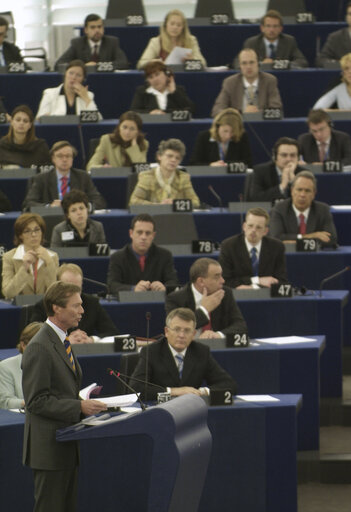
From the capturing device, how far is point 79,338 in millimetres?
5770

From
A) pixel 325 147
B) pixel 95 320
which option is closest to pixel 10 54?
pixel 325 147

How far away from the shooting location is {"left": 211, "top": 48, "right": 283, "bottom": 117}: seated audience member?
8.70m

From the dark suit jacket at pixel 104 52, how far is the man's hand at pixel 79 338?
3939 mm

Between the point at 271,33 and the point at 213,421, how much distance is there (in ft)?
16.0

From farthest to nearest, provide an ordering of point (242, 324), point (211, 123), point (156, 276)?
point (211, 123) → point (156, 276) → point (242, 324)

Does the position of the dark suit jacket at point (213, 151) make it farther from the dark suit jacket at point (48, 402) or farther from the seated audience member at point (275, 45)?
the dark suit jacket at point (48, 402)

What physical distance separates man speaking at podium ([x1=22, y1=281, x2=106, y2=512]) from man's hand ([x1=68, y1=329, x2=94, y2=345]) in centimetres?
178

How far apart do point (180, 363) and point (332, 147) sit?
3039 millimetres

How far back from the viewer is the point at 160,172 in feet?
24.6

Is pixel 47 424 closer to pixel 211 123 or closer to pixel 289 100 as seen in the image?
pixel 211 123

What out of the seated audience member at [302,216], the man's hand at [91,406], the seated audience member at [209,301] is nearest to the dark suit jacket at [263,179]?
the seated audience member at [302,216]

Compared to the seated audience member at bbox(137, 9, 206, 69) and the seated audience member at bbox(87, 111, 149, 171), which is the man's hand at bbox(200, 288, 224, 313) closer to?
the seated audience member at bbox(87, 111, 149, 171)

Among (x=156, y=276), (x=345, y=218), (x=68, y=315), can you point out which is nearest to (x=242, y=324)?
(x=156, y=276)

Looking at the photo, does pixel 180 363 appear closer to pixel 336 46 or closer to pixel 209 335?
pixel 209 335
